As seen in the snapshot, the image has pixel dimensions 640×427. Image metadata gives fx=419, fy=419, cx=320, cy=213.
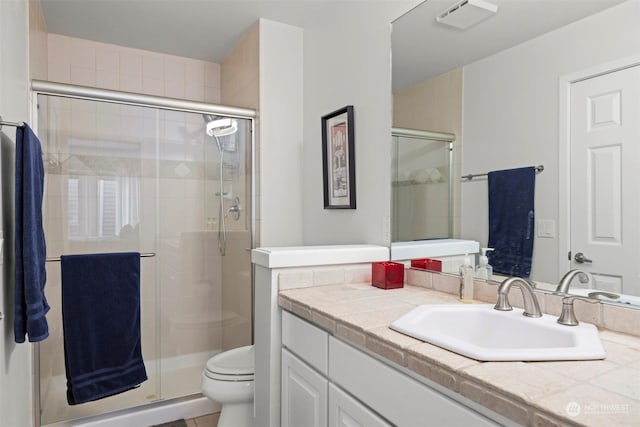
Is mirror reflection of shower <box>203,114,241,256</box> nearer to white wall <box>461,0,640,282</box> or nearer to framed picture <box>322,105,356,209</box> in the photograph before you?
framed picture <box>322,105,356,209</box>

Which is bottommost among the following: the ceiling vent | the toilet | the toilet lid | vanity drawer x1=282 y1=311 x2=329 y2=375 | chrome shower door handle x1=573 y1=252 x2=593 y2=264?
the toilet

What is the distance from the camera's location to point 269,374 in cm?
163

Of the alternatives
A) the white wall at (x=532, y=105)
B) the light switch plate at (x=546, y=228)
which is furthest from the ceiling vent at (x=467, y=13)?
the light switch plate at (x=546, y=228)

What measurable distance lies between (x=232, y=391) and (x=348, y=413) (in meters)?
0.94

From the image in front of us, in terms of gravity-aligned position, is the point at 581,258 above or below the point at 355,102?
below

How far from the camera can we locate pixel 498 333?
1233 mm

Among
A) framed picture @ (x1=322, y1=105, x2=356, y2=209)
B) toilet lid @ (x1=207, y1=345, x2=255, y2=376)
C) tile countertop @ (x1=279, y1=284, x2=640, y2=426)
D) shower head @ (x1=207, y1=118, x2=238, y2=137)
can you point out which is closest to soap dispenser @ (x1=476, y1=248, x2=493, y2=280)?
tile countertop @ (x1=279, y1=284, x2=640, y2=426)

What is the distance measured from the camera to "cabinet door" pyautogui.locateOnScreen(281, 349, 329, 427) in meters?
1.34

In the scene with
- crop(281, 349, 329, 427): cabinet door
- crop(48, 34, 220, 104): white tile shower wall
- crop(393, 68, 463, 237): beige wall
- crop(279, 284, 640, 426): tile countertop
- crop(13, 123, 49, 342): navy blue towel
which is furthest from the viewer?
crop(48, 34, 220, 104): white tile shower wall

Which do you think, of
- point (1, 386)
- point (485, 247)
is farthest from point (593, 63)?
point (1, 386)

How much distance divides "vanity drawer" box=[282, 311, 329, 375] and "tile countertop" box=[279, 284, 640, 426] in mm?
96

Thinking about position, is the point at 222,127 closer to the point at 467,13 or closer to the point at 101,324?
the point at 101,324

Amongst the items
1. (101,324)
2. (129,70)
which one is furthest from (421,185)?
(129,70)

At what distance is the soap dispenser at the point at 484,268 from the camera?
4.89 ft
